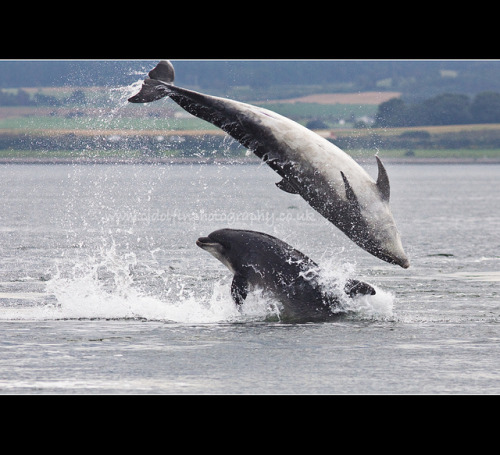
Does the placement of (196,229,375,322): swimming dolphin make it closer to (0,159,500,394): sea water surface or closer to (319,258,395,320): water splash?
(319,258,395,320): water splash

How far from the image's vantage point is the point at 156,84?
64.5 feet

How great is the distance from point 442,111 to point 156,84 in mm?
153969

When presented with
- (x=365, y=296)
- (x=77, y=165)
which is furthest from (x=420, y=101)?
(x=365, y=296)

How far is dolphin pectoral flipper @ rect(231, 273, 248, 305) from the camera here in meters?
21.0

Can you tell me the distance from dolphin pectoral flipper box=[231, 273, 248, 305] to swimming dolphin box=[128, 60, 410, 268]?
265 cm

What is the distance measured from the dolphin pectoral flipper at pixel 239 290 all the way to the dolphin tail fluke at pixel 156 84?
4120 millimetres

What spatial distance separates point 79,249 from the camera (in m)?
35.2

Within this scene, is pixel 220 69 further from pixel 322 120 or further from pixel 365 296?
pixel 365 296

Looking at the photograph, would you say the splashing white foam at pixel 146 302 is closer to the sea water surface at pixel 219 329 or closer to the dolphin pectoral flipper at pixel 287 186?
the sea water surface at pixel 219 329

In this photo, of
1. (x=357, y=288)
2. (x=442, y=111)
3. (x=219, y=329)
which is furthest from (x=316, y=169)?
(x=442, y=111)

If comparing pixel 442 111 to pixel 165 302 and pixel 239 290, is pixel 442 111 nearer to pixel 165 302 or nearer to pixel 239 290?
pixel 165 302

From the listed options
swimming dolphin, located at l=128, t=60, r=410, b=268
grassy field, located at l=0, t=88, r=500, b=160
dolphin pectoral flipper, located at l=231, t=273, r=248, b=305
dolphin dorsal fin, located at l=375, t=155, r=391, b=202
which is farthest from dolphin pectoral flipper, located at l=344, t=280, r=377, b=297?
grassy field, located at l=0, t=88, r=500, b=160

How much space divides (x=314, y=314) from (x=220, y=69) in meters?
156

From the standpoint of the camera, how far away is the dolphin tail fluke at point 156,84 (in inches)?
770
